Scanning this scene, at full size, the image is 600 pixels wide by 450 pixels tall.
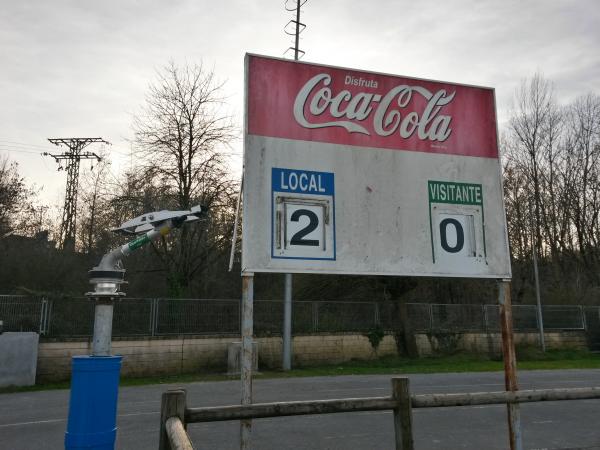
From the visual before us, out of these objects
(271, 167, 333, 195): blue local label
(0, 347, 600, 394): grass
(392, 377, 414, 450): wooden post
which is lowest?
(0, 347, 600, 394): grass

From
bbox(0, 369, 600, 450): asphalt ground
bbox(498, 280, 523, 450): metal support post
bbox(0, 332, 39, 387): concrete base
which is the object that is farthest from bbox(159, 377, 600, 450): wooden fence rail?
bbox(0, 332, 39, 387): concrete base

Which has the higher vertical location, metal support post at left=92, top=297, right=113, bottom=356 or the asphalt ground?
metal support post at left=92, top=297, right=113, bottom=356

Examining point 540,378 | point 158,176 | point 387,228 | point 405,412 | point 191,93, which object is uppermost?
point 191,93

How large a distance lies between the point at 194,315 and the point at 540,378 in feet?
41.5

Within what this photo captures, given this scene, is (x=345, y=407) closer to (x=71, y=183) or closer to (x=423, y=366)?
A: (x=423, y=366)

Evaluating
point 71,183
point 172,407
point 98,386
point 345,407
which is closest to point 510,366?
point 345,407

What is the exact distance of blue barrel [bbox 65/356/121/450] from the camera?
3754 mm

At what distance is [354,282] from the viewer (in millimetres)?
26375

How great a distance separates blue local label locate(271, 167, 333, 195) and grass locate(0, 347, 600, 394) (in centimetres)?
1286

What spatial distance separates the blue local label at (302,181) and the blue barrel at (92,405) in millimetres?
2269

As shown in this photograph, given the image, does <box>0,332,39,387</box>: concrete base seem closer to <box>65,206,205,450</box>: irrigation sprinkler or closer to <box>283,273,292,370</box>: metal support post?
<box>283,273,292,370</box>: metal support post

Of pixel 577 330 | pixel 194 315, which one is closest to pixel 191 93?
pixel 194 315

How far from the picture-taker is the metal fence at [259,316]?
16672mm

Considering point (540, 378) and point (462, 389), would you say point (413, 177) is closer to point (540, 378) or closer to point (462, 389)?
point (462, 389)
